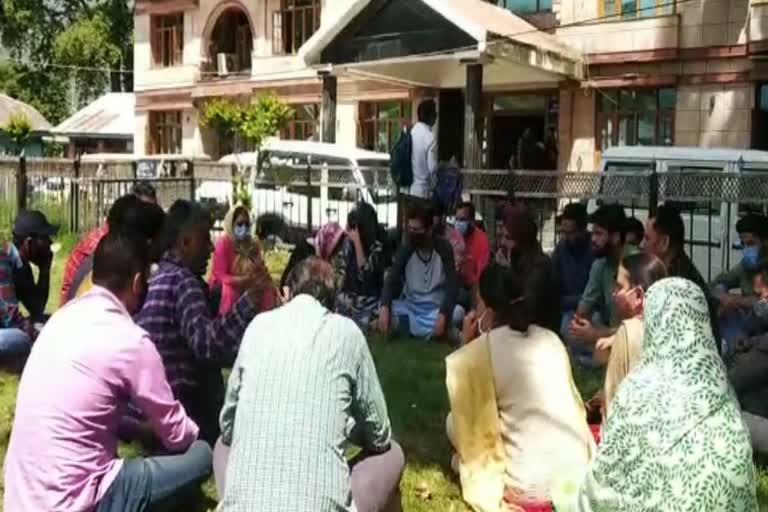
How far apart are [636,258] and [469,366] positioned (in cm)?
89

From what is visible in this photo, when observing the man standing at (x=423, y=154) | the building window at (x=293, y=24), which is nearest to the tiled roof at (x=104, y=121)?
the building window at (x=293, y=24)

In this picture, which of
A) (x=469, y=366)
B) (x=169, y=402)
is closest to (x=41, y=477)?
(x=169, y=402)

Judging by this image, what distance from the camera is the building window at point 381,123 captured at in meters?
24.4

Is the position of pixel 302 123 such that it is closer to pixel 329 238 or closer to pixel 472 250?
pixel 472 250

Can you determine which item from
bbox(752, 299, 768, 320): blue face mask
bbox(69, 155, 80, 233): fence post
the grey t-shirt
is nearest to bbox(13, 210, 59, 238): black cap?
the grey t-shirt

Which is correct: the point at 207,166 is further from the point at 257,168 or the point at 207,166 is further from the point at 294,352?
the point at 294,352

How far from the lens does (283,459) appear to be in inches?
125

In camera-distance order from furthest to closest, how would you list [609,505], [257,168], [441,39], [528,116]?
[528,116], [441,39], [257,168], [609,505]

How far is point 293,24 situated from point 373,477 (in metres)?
24.3

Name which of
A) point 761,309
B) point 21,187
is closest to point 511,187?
point 761,309

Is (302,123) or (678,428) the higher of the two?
(302,123)

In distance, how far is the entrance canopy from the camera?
18344mm

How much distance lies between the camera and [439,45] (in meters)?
18.7

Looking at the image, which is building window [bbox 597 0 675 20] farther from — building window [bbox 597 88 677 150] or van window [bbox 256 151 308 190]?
van window [bbox 256 151 308 190]
